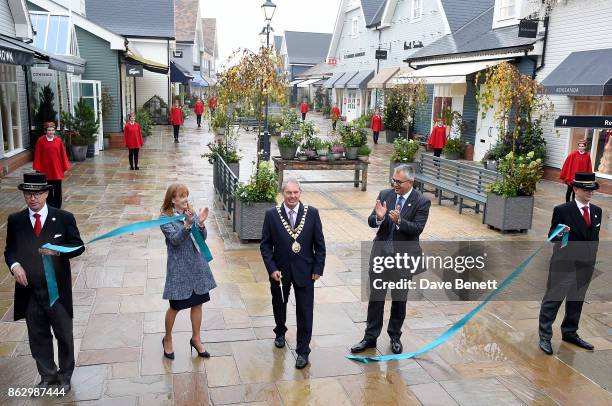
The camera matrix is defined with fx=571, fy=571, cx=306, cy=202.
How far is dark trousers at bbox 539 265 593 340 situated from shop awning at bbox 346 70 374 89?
28839mm

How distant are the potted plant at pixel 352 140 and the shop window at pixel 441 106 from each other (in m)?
10.1

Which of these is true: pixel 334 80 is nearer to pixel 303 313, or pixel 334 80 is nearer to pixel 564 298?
pixel 564 298

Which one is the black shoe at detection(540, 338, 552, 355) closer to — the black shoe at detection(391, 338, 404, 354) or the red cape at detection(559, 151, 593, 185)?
the black shoe at detection(391, 338, 404, 354)

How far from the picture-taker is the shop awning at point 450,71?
1898 cm

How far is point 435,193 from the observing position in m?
13.6

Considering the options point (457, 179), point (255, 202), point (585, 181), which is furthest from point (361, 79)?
point (585, 181)

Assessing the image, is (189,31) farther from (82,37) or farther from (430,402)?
(430,402)

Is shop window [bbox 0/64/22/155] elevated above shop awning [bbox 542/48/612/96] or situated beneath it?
situated beneath

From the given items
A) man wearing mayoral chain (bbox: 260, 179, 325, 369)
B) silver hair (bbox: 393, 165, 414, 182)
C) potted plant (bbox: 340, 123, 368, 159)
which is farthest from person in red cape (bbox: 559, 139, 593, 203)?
man wearing mayoral chain (bbox: 260, 179, 325, 369)

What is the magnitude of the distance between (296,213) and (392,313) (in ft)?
4.72

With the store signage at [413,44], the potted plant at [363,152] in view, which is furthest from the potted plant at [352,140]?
the store signage at [413,44]

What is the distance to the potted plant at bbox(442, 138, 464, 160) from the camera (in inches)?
823

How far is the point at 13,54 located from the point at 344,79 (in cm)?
2862

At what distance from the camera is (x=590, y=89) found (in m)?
13.6
